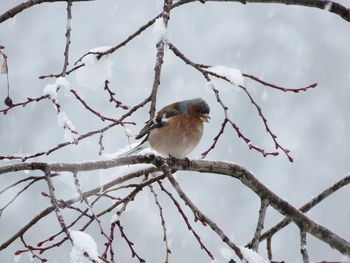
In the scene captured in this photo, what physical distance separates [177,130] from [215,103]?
970 centimetres

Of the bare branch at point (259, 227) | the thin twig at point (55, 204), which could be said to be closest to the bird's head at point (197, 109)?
the bare branch at point (259, 227)

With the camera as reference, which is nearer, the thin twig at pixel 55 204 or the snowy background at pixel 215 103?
the thin twig at pixel 55 204

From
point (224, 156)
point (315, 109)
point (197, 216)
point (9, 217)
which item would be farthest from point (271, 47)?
point (197, 216)

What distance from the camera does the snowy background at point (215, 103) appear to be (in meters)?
11.1

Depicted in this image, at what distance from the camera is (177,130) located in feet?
13.2

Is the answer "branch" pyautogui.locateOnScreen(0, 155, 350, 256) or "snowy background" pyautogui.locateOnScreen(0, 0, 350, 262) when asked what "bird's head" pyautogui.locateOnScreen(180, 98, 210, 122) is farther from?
"snowy background" pyautogui.locateOnScreen(0, 0, 350, 262)

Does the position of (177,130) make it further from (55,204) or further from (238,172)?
(55,204)

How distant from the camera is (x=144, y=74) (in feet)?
51.9

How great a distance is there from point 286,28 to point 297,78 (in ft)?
Answer: 7.36

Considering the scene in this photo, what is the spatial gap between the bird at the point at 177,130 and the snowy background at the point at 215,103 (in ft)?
18.0

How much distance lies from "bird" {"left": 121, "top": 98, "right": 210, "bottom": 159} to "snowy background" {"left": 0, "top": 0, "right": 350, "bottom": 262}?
5472mm

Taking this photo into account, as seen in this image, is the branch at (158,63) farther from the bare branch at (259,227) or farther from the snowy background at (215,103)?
the snowy background at (215,103)

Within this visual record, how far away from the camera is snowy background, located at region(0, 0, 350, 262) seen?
11.1 metres

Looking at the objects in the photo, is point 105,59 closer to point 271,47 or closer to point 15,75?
point 15,75
